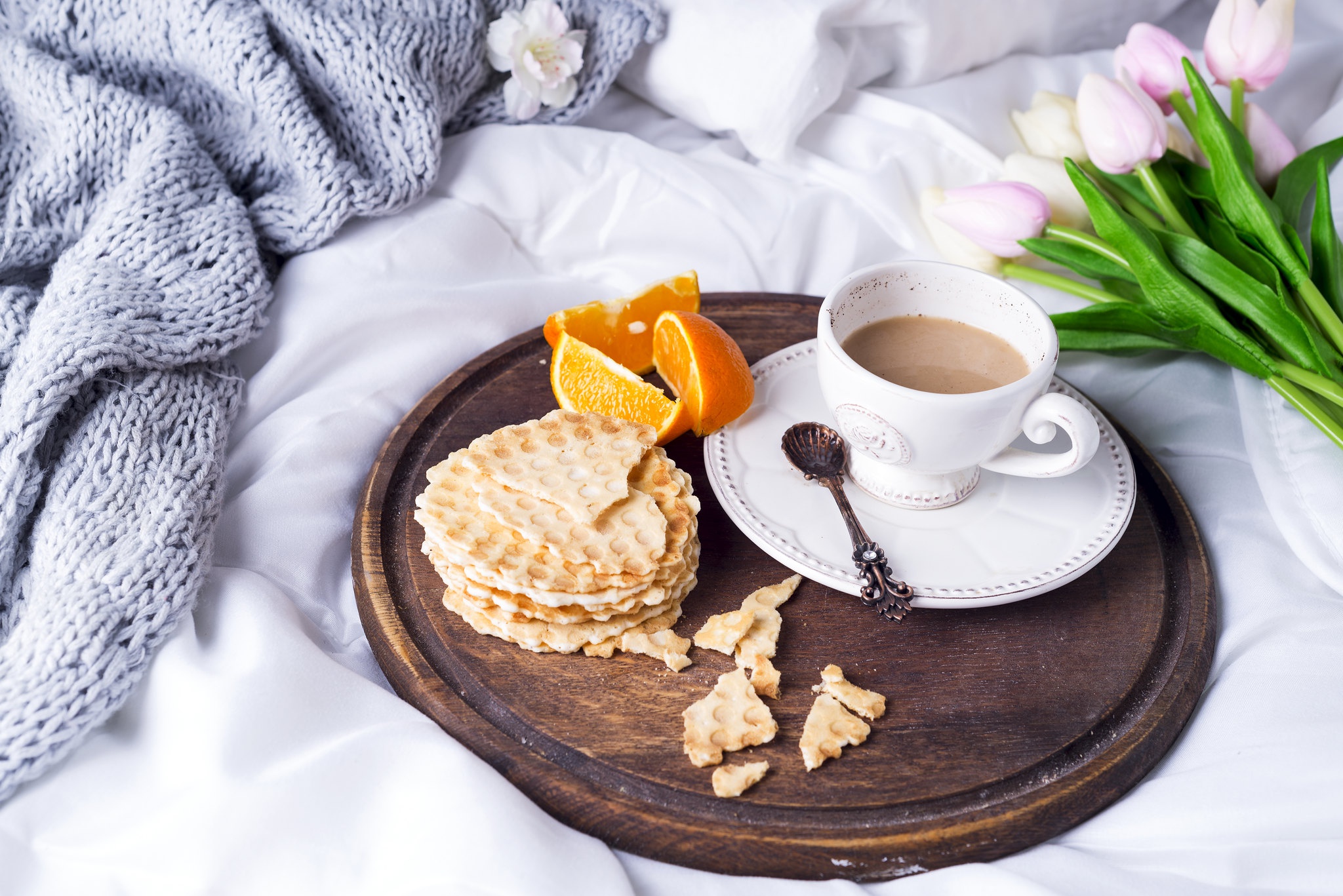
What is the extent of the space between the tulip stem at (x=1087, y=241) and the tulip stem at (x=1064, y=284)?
2.3 inches

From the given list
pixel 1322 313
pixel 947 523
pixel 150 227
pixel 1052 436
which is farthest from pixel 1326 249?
pixel 150 227

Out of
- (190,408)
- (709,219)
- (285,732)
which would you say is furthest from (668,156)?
(285,732)

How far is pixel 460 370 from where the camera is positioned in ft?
4.70

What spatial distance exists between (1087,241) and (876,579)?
723 millimetres

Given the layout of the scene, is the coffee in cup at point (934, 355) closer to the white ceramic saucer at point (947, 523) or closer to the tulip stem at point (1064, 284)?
the white ceramic saucer at point (947, 523)

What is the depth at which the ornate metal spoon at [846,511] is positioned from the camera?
107cm

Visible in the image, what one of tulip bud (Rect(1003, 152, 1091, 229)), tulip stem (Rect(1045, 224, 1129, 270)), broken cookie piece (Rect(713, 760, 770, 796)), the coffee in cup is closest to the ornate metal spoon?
the coffee in cup

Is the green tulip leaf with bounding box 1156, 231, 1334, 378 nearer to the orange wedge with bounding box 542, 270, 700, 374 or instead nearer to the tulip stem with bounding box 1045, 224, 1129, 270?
the tulip stem with bounding box 1045, 224, 1129, 270

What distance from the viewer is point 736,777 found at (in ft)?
3.14

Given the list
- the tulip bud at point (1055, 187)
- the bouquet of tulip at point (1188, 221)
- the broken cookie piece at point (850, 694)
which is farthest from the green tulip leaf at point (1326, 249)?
the broken cookie piece at point (850, 694)

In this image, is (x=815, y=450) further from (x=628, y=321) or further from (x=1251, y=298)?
(x=1251, y=298)

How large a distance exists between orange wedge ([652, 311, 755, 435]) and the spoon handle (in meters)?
0.21

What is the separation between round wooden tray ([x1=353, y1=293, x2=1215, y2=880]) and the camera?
0.95 metres

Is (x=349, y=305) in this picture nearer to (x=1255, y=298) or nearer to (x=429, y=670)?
(x=429, y=670)
